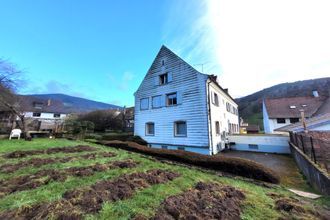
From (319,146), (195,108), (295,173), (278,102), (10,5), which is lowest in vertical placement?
(295,173)

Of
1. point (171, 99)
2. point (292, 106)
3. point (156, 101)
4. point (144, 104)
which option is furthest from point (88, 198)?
point (292, 106)

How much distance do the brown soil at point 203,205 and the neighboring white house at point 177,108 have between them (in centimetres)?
816

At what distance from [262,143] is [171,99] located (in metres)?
9.67

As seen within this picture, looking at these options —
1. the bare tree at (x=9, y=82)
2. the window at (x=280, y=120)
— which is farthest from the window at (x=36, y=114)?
the window at (x=280, y=120)

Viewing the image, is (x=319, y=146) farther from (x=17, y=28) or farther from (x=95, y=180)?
(x=17, y=28)

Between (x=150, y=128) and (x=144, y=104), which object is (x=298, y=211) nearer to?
(x=150, y=128)

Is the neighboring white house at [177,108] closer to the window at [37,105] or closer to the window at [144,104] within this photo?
the window at [144,104]

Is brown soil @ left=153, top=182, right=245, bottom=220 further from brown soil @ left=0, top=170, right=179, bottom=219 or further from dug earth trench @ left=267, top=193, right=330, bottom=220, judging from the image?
brown soil @ left=0, top=170, right=179, bottom=219

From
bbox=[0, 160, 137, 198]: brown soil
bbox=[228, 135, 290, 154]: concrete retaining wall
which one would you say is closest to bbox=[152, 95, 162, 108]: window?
bbox=[228, 135, 290, 154]: concrete retaining wall

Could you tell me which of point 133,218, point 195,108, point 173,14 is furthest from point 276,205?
point 173,14

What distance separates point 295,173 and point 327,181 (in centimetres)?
440

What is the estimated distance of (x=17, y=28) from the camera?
12719 mm

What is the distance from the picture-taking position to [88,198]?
3.54 metres

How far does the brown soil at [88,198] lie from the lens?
9.46 feet
